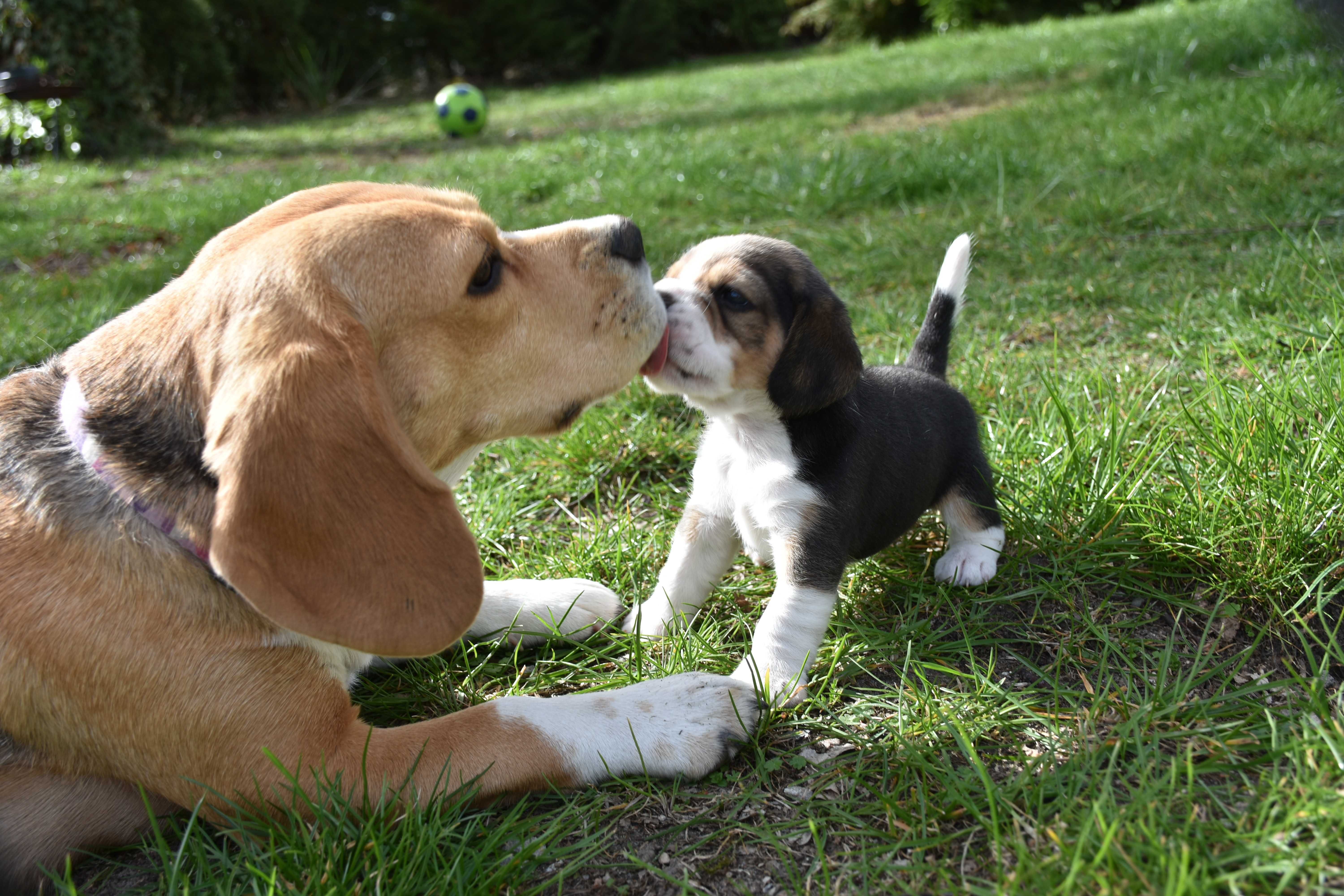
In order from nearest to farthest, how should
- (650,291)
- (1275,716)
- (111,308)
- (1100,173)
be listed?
1. (1275,716)
2. (650,291)
3. (111,308)
4. (1100,173)

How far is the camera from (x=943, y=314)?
3.50 m

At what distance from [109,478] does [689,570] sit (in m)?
1.60

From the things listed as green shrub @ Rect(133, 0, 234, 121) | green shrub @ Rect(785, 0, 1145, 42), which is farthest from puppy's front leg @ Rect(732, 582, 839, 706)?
green shrub @ Rect(785, 0, 1145, 42)

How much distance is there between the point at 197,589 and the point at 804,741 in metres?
1.53

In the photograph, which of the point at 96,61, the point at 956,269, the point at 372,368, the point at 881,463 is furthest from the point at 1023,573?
the point at 96,61

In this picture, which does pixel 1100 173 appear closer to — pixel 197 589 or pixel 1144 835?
pixel 1144 835

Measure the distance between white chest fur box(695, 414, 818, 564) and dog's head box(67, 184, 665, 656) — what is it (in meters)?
0.43

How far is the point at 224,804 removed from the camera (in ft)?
7.32

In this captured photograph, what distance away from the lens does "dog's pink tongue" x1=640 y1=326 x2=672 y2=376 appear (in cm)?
276

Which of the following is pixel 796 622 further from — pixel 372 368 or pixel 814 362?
pixel 372 368

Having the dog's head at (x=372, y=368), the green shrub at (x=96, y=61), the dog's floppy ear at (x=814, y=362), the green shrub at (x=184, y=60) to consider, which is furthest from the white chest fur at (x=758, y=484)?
the green shrub at (x=184, y=60)

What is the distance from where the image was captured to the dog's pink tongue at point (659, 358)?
2.76m

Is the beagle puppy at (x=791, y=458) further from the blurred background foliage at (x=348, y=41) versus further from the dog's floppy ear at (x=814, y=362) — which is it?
the blurred background foliage at (x=348, y=41)

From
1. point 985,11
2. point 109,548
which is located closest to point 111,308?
point 109,548
